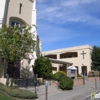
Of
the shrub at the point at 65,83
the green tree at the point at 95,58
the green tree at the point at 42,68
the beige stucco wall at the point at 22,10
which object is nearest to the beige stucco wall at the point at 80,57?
the green tree at the point at 95,58

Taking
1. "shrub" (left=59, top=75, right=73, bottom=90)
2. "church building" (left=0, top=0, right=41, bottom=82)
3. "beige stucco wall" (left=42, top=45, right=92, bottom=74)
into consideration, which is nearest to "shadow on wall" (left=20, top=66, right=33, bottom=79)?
"church building" (left=0, top=0, right=41, bottom=82)

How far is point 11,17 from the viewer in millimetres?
21812

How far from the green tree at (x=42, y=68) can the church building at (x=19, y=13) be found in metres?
1.03

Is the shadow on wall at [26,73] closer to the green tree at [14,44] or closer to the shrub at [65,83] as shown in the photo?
the shrub at [65,83]

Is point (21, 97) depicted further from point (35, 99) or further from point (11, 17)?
point (11, 17)

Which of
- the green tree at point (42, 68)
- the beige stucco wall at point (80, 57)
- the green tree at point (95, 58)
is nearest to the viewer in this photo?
the green tree at point (42, 68)

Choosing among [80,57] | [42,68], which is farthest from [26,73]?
[80,57]

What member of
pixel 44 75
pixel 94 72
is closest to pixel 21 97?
pixel 44 75

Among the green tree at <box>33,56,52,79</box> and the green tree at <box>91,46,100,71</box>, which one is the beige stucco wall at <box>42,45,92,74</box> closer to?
the green tree at <box>91,46,100,71</box>

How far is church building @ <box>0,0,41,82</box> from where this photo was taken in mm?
20531

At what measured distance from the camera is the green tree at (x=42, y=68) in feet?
70.0

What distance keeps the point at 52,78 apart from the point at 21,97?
33.8 ft

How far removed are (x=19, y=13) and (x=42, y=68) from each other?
27.7 feet

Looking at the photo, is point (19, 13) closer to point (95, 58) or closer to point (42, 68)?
point (42, 68)
